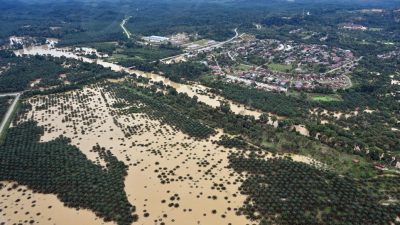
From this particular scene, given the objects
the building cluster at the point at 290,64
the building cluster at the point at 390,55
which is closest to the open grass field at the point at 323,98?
the building cluster at the point at 290,64

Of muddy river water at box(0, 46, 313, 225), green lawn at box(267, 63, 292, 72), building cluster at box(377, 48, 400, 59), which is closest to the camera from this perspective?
muddy river water at box(0, 46, 313, 225)

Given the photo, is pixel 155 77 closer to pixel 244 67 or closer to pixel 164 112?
pixel 244 67

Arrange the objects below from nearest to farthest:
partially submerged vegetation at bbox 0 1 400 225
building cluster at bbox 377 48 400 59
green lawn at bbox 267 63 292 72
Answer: partially submerged vegetation at bbox 0 1 400 225 → green lawn at bbox 267 63 292 72 → building cluster at bbox 377 48 400 59

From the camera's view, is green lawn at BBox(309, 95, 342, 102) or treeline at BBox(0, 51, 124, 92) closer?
green lawn at BBox(309, 95, 342, 102)

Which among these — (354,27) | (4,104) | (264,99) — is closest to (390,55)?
(354,27)

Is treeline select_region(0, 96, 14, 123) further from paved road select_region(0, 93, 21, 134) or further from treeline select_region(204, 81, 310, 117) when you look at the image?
treeline select_region(204, 81, 310, 117)

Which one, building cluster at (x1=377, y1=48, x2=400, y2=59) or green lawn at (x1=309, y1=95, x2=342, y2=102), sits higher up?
building cluster at (x1=377, y1=48, x2=400, y2=59)

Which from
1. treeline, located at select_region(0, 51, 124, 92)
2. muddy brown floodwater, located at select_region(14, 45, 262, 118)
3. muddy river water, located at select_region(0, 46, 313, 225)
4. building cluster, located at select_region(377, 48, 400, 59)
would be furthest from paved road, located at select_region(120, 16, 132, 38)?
building cluster, located at select_region(377, 48, 400, 59)

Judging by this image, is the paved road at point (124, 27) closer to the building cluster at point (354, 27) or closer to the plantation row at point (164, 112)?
the plantation row at point (164, 112)
